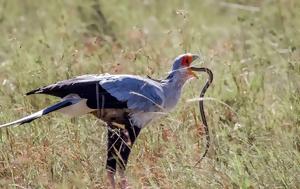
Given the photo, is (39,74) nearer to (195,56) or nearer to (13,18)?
(195,56)

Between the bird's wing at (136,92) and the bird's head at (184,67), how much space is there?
184 millimetres

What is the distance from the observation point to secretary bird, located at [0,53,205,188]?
4.86 meters

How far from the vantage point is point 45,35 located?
7316mm

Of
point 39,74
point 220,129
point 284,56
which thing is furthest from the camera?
point 284,56

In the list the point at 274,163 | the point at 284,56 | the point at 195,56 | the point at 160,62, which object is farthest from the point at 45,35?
the point at 274,163

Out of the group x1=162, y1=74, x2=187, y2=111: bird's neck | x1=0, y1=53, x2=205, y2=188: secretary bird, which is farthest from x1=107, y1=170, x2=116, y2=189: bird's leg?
x1=162, y1=74, x2=187, y2=111: bird's neck

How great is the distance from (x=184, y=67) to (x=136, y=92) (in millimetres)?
385

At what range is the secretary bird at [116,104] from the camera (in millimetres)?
4855

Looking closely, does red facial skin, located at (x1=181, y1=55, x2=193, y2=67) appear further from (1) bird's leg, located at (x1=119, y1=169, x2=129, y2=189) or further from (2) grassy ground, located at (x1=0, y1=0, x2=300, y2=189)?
(1) bird's leg, located at (x1=119, y1=169, x2=129, y2=189)

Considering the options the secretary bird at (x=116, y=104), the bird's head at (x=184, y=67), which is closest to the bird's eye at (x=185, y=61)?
the bird's head at (x=184, y=67)

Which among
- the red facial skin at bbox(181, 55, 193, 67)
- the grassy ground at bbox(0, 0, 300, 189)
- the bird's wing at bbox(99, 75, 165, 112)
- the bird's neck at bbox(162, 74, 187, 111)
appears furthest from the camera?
the red facial skin at bbox(181, 55, 193, 67)

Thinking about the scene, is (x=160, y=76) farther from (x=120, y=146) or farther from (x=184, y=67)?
(x=120, y=146)

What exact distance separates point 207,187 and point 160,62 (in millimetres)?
2050

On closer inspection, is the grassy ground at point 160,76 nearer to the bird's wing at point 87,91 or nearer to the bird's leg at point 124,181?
the bird's leg at point 124,181
